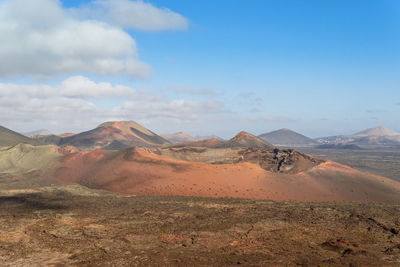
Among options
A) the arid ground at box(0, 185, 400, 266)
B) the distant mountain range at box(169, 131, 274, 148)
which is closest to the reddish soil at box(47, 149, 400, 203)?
the arid ground at box(0, 185, 400, 266)

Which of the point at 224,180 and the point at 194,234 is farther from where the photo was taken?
the point at 224,180

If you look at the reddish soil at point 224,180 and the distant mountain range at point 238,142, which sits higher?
the distant mountain range at point 238,142

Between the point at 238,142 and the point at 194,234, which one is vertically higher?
the point at 238,142

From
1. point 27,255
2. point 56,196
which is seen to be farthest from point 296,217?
point 56,196

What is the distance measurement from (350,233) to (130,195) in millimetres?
25389

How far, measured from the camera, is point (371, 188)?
137 feet

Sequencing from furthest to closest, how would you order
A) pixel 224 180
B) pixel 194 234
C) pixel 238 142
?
pixel 238 142, pixel 224 180, pixel 194 234

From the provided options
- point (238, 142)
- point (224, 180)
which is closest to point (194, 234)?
point (224, 180)

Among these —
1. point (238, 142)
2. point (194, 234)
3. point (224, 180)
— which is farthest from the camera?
point (238, 142)

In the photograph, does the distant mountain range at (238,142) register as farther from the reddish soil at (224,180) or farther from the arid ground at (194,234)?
the arid ground at (194,234)

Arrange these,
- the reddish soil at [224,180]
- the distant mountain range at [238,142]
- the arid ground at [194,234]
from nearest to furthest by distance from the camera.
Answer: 1. the arid ground at [194,234]
2. the reddish soil at [224,180]
3. the distant mountain range at [238,142]

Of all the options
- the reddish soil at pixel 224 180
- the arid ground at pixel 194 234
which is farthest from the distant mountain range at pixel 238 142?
the arid ground at pixel 194 234

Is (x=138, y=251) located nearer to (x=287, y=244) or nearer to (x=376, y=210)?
(x=287, y=244)

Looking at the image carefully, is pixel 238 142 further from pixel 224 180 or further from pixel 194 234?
pixel 194 234
